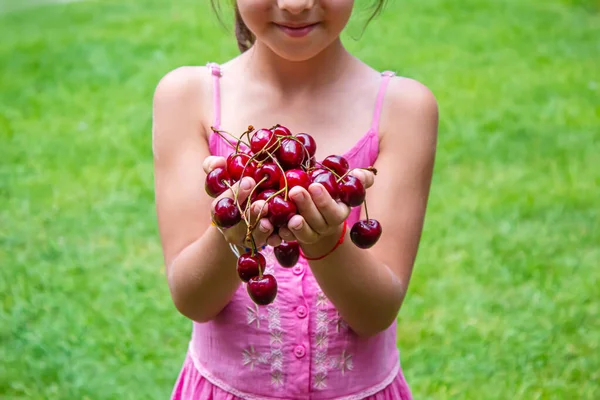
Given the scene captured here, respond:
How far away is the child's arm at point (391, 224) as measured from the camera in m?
1.68

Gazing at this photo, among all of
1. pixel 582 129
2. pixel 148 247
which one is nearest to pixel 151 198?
pixel 148 247

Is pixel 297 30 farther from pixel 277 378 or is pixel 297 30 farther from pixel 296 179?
pixel 277 378

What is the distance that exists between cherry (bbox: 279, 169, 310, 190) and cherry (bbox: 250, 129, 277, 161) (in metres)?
0.06

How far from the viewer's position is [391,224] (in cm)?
186

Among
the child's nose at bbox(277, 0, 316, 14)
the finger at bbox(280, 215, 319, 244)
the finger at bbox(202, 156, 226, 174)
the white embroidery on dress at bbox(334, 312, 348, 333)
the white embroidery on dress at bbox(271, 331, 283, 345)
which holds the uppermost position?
the child's nose at bbox(277, 0, 316, 14)

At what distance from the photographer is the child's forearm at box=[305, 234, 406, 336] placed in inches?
64.5

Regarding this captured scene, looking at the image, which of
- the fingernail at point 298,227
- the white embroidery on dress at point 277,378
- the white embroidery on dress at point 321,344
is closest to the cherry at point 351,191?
the fingernail at point 298,227

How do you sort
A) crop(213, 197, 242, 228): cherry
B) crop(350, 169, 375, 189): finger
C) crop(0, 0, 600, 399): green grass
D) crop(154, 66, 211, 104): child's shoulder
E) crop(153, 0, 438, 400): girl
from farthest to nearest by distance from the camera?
crop(0, 0, 600, 399): green grass < crop(154, 66, 211, 104): child's shoulder < crop(153, 0, 438, 400): girl < crop(350, 169, 375, 189): finger < crop(213, 197, 242, 228): cherry

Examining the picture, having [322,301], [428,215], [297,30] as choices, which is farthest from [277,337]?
[428,215]

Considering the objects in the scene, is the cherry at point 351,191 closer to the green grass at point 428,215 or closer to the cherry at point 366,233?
the cherry at point 366,233

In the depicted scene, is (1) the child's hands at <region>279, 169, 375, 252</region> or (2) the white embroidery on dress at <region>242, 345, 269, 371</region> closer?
(1) the child's hands at <region>279, 169, 375, 252</region>

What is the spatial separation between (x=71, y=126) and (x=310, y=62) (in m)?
4.41

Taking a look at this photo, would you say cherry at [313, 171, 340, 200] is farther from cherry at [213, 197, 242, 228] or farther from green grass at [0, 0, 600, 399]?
green grass at [0, 0, 600, 399]

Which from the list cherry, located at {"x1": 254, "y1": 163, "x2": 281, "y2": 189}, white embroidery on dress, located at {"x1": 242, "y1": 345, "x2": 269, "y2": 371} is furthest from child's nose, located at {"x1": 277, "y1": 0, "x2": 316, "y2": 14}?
white embroidery on dress, located at {"x1": 242, "y1": 345, "x2": 269, "y2": 371}
